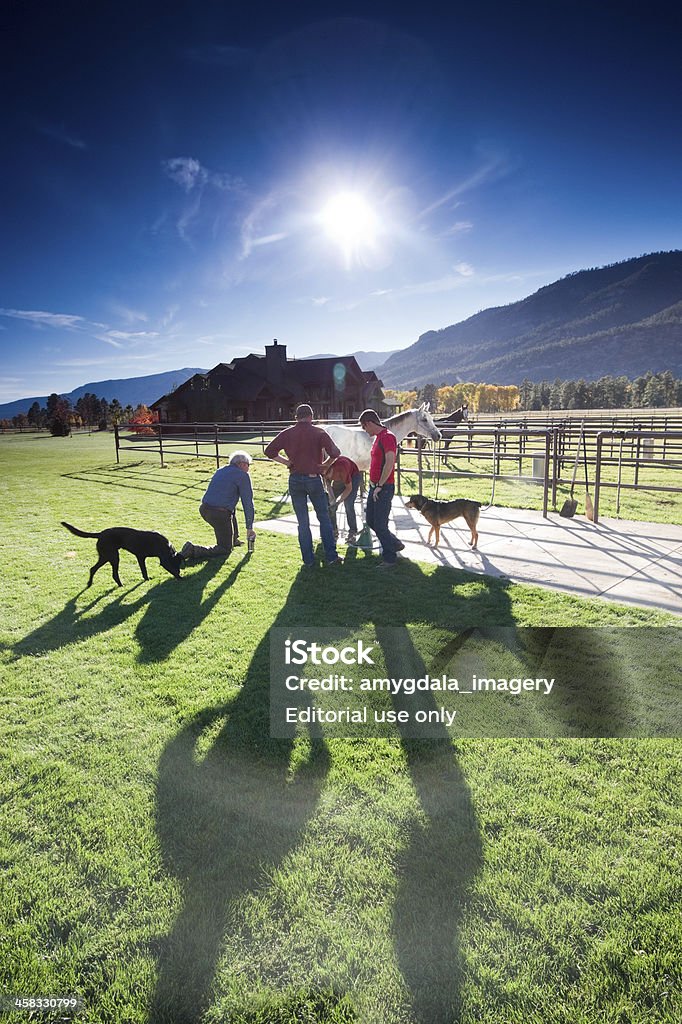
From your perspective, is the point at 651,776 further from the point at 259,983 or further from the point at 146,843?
the point at 146,843

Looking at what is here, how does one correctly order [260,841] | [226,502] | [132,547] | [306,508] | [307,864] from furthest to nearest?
[226,502] → [306,508] → [132,547] → [260,841] → [307,864]

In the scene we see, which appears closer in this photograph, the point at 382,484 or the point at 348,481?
the point at 382,484

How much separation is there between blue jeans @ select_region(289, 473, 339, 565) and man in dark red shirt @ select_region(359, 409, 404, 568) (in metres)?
0.59

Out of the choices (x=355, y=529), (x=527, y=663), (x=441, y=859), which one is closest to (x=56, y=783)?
(x=441, y=859)

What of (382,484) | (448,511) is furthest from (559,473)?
(382,484)

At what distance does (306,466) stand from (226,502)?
1584mm

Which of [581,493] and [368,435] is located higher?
[368,435]

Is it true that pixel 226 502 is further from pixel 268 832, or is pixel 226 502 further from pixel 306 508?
pixel 268 832

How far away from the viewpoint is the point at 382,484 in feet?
22.1

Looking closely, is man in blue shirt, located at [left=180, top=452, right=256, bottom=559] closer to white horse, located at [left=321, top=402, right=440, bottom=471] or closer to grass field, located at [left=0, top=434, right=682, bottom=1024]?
white horse, located at [left=321, top=402, right=440, bottom=471]

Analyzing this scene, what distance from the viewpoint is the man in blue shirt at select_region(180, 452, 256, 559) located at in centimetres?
764

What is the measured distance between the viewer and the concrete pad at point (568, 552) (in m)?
5.64

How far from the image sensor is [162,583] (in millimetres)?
6758

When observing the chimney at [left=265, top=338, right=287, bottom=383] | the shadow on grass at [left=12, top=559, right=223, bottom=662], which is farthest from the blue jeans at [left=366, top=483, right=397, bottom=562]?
the chimney at [left=265, top=338, right=287, bottom=383]
